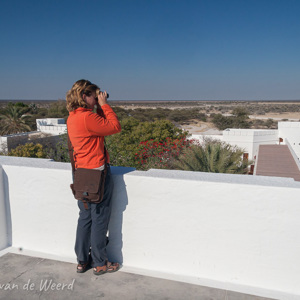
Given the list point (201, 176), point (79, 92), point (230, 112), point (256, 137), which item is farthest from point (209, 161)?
point (230, 112)

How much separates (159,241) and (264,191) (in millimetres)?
997

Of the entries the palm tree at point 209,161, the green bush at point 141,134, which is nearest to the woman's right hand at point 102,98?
the palm tree at point 209,161

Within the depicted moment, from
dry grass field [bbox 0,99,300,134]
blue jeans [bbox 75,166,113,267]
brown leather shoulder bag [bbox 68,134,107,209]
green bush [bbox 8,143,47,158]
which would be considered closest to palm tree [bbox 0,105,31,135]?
green bush [bbox 8,143,47,158]

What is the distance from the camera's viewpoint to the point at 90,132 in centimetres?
243

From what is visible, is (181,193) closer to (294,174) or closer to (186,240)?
(186,240)

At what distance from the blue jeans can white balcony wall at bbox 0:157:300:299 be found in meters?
0.15

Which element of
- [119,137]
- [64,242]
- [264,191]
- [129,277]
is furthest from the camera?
[119,137]

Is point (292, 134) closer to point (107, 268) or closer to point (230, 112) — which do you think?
point (107, 268)

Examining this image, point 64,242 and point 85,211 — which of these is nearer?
point 85,211

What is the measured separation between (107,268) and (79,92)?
1540 mm

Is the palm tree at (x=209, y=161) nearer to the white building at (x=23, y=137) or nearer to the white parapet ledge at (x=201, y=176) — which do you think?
the white parapet ledge at (x=201, y=176)

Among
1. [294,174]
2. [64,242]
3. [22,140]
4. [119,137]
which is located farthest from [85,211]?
[22,140]

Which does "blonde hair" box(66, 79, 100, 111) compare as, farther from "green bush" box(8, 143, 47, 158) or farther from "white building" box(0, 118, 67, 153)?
"white building" box(0, 118, 67, 153)

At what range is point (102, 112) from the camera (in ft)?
8.59
